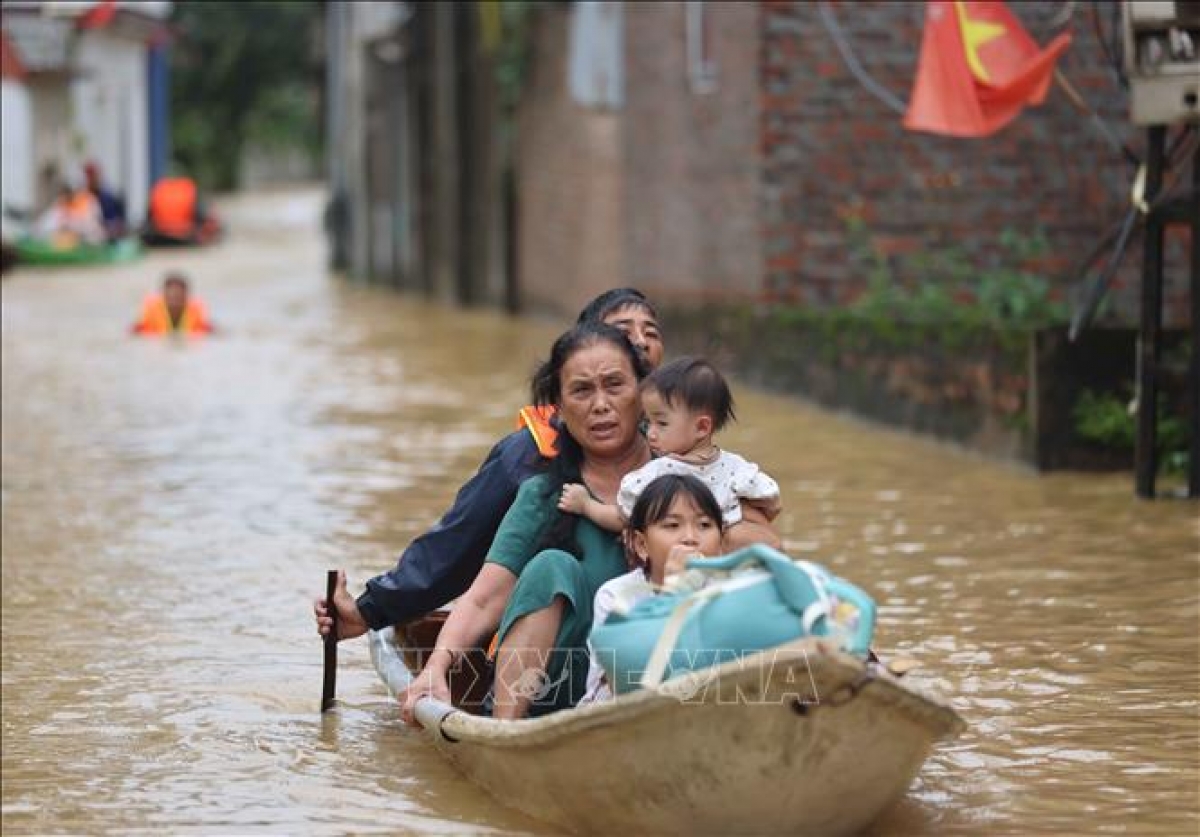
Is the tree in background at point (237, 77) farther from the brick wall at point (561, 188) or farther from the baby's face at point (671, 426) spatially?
the baby's face at point (671, 426)

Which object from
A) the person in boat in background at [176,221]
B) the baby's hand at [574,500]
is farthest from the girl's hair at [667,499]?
the person in boat in background at [176,221]

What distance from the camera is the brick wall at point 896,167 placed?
1645 centimetres

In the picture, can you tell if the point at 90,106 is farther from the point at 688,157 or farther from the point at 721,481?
the point at 721,481

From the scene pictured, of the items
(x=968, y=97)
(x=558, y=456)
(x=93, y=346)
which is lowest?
(x=93, y=346)

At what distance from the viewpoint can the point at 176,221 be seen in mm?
43094

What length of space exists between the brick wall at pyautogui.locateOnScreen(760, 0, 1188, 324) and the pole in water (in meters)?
9.31

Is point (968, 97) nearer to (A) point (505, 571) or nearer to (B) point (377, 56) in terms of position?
(A) point (505, 571)

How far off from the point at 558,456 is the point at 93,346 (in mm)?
15913

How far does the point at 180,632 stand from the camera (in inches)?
360

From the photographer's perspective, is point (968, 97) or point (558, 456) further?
point (968, 97)

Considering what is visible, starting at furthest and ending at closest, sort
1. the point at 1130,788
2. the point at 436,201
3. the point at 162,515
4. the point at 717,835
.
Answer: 1. the point at 436,201
2. the point at 162,515
3. the point at 1130,788
4. the point at 717,835

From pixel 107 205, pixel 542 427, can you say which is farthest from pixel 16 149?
pixel 542 427

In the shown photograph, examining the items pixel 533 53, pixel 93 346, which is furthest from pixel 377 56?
pixel 93 346

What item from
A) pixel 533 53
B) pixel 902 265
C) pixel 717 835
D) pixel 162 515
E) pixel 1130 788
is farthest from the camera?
pixel 533 53
